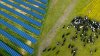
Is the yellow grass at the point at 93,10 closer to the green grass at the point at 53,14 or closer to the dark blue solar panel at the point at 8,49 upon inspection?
the green grass at the point at 53,14

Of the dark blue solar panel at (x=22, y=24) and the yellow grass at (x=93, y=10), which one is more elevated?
the yellow grass at (x=93, y=10)

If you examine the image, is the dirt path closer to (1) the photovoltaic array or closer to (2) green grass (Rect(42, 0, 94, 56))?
(2) green grass (Rect(42, 0, 94, 56))

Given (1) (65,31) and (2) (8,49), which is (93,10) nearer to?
(1) (65,31)

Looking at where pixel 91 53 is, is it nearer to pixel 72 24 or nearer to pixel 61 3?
pixel 72 24

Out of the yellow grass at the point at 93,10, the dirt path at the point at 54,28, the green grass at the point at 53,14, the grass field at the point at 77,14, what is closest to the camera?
the grass field at the point at 77,14

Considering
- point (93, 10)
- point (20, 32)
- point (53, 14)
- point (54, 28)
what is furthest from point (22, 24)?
point (93, 10)


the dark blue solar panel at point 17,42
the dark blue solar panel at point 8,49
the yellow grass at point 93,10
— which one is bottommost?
the dark blue solar panel at point 8,49

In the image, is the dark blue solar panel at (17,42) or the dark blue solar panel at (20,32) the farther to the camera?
the dark blue solar panel at (20,32)

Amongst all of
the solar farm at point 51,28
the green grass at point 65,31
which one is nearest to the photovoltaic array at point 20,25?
the solar farm at point 51,28

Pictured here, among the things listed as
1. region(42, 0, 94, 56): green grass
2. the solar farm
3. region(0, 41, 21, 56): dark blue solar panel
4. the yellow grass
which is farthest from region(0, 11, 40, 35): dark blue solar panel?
the yellow grass
